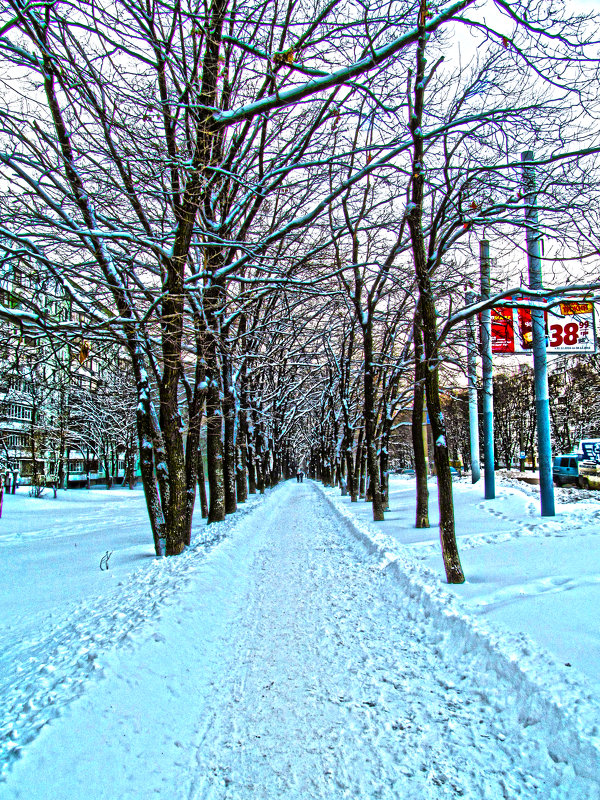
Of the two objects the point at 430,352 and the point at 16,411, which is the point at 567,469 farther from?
the point at 16,411

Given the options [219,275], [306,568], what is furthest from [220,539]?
[219,275]

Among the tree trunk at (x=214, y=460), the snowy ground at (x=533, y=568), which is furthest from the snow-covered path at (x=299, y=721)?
the tree trunk at (x=214, y=460)

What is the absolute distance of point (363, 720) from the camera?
358 cm

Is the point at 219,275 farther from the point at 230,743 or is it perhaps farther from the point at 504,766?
the point at 504,766

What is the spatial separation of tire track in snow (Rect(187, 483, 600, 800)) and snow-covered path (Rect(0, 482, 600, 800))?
1 cm

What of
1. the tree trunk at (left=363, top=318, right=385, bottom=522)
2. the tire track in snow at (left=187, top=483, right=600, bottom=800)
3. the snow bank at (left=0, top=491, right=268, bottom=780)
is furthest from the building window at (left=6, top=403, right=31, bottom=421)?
the tire track in snow at (left=187, top=483, right=600, bottom=800)

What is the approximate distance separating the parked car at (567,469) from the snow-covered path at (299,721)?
23.7m

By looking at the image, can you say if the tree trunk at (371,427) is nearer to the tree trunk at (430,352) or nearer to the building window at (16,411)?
the tree trunk at (430,352)

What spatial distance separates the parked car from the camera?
85.1ft

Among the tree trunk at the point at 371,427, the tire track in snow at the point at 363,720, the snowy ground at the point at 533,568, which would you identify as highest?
the tree trunk at the point at 371,427

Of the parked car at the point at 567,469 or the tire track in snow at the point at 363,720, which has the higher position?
the parked car at the point at 567,469

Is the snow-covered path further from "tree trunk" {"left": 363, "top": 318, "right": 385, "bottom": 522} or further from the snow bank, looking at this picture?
"tree trunk" {"left": 363, "top": 318, "right": 385, "bottom": 522}

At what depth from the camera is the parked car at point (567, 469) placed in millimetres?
25934

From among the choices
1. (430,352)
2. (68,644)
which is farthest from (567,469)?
(68,644)
